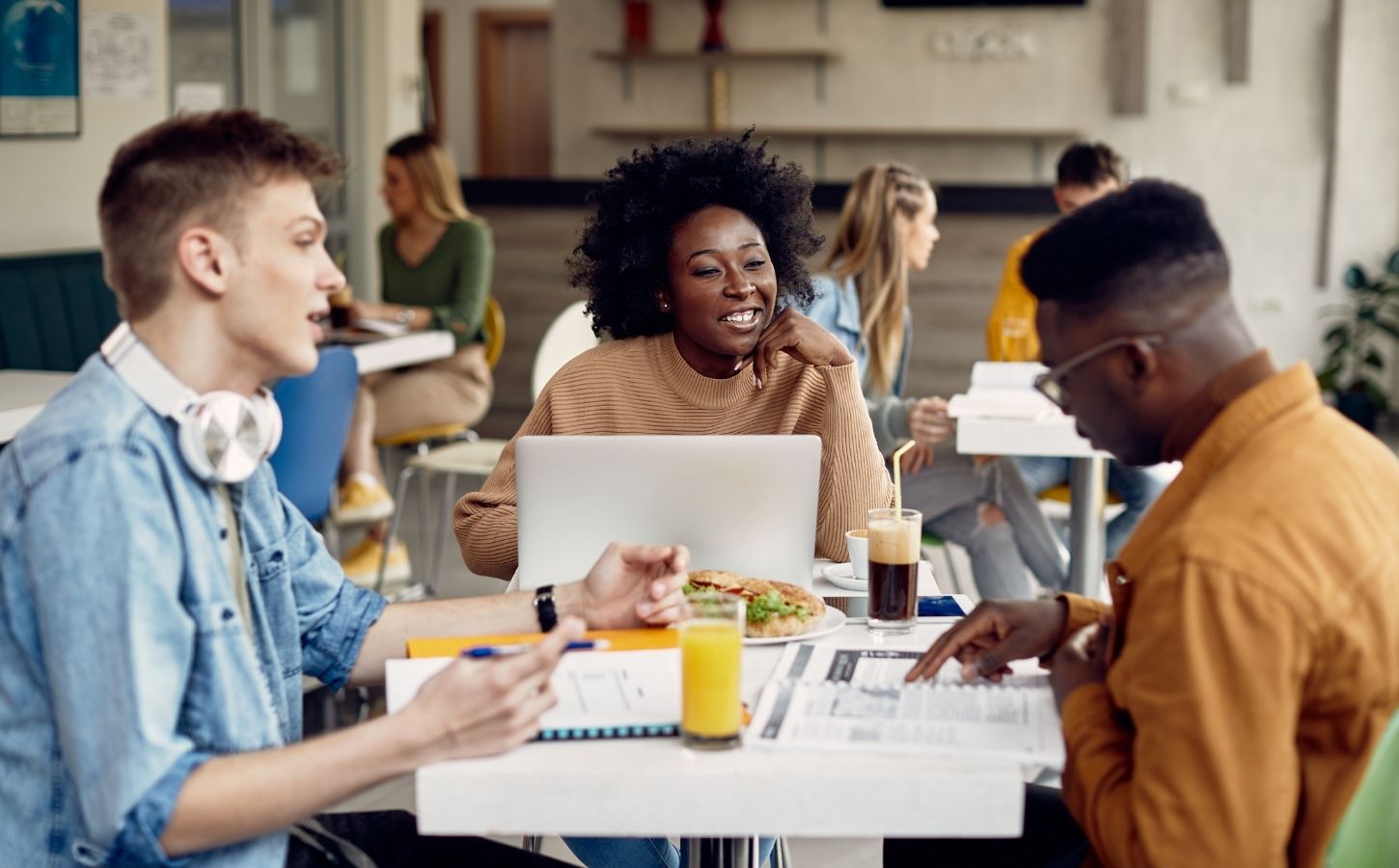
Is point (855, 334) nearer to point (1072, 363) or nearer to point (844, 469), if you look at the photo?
point (844, 469)

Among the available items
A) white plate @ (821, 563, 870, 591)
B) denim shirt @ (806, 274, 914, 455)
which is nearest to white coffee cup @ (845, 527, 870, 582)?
white plate @ (821, 563, 870, 591)

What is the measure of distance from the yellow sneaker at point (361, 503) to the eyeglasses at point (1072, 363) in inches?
126

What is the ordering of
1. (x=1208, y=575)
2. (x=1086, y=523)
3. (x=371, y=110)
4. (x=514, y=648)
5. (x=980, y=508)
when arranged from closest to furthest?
(x=1208, y=575) → (x=514, y=648) → (x=1086, y=523) → (x=980, y=508) → (x=371, y=110)

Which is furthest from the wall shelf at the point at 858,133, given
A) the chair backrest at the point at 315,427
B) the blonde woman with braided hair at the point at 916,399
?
the chair backrest at the point at 315,427

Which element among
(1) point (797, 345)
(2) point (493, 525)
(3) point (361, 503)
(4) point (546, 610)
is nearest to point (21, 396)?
(3) point (361, 503)

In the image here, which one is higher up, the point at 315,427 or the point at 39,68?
the point at 39,68

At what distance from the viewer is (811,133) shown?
8234mm

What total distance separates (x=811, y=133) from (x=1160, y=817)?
7.38 metres

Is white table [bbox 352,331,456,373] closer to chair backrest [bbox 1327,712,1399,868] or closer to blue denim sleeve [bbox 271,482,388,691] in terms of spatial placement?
blue denim sleeve [bbox 271,482,388,691]

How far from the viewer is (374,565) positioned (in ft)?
14.4

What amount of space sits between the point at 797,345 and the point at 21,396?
1.86 m

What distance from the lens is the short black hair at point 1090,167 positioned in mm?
4074

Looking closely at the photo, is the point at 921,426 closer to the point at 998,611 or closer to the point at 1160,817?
the point at 998,611

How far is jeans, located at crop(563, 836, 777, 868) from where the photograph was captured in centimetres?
197
